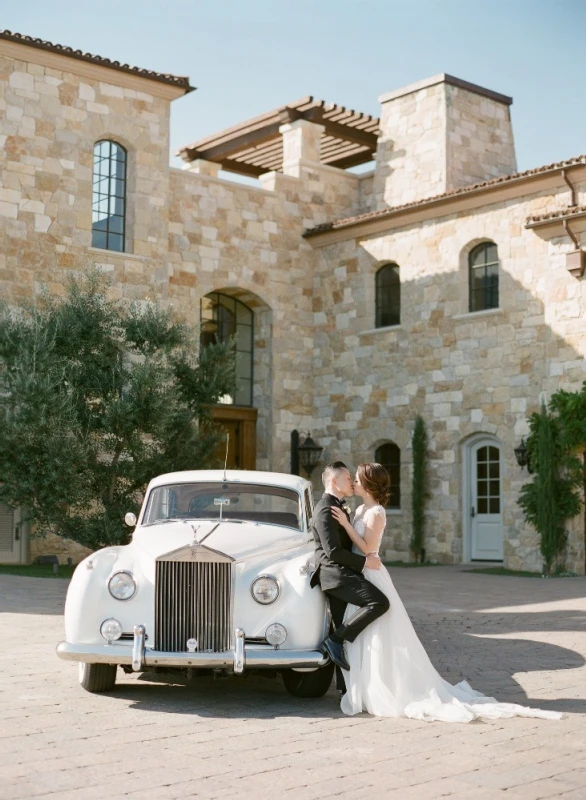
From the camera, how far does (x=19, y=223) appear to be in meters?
18.0

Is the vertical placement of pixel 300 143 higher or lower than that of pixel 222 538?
higher

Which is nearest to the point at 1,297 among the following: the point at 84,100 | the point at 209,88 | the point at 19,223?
the point at 19,223

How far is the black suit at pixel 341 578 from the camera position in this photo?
654 centimetres

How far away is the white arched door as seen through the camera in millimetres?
18922

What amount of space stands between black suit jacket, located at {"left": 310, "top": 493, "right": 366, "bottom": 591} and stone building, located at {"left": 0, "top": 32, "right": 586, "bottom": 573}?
36.9 feet

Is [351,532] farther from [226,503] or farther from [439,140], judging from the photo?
[439,140]

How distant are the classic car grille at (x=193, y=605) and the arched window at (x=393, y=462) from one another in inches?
568

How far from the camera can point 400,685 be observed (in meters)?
6.32

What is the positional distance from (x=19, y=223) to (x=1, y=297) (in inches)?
55.5

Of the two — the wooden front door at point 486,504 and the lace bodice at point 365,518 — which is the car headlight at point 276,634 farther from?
the wooden front door at point 486,504

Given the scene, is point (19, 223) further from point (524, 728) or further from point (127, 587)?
point (524, 728)

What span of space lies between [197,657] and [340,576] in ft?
3.51

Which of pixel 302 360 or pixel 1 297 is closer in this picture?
pixel 1 297

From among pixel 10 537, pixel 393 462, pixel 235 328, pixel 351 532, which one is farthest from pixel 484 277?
pixel 351 532
